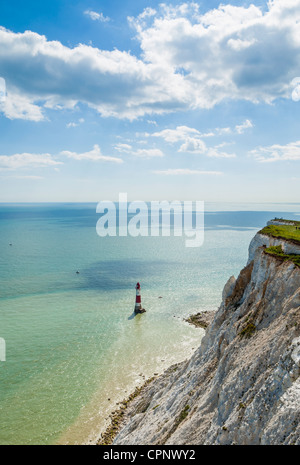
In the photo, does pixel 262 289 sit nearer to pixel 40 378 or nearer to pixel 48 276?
pixel 40 378

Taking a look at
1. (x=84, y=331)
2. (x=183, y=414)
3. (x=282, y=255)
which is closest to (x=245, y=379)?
(x=183, y=414)

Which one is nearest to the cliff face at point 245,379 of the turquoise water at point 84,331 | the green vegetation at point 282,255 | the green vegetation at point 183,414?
the green vegetation at point 183,414

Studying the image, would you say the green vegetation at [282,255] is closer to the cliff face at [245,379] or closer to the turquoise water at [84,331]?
the cliff face at [245,379]

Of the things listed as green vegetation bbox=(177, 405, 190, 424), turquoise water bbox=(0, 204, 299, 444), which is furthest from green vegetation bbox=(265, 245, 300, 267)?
turquoise water bbox=(0, 204, 299, 444)

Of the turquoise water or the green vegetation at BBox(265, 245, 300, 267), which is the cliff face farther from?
the turquoise water

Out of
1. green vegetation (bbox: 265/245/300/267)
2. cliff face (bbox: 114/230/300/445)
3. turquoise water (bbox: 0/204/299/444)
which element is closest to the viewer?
cliff face (bbox: 114/230/300/445)

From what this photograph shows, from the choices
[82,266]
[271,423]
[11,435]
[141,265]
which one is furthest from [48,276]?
[271,423]
